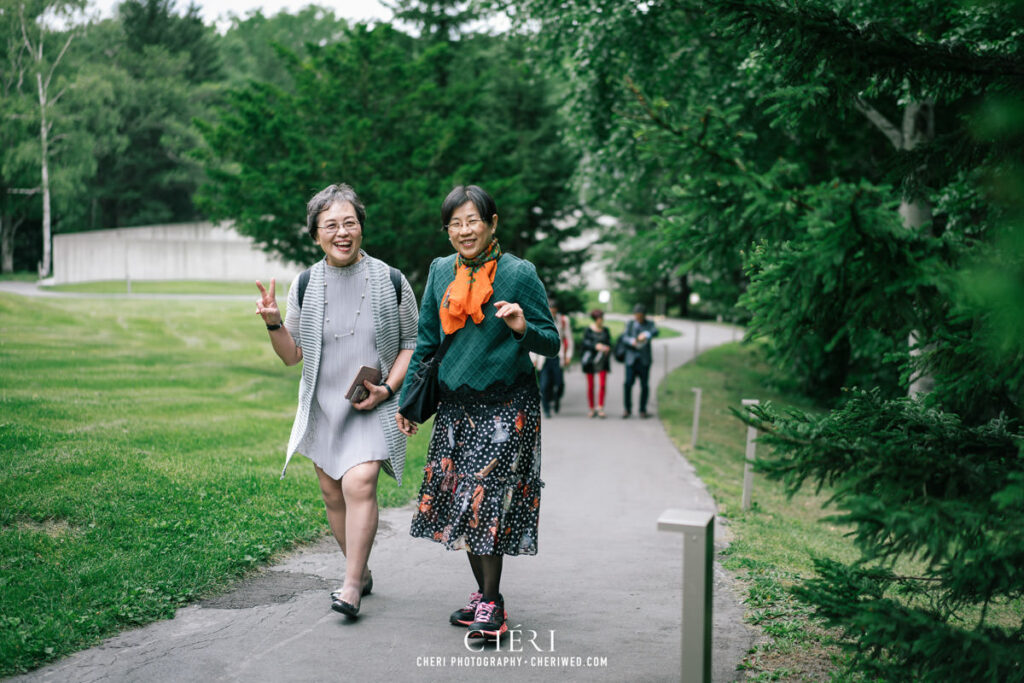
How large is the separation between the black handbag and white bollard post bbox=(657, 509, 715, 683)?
188cm

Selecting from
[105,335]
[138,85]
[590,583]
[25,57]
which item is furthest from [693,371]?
[138,85]

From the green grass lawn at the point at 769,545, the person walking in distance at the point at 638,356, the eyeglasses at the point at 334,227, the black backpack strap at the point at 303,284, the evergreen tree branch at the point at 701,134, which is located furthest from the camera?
the person walking in distance at the point at 638,356

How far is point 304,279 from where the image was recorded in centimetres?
498

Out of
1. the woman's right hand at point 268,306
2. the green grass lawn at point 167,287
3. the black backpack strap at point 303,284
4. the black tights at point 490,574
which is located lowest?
the black tights at point 490,574

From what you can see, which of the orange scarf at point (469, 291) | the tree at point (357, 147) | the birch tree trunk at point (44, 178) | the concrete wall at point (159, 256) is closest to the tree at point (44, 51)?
the birch tree trunk at point (44, 178)

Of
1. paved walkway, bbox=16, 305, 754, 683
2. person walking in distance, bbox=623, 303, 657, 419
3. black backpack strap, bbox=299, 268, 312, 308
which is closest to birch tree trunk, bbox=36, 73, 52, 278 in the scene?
person walking in distance, bbox=623, 303, 657, 419

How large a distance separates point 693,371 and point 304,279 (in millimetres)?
23124

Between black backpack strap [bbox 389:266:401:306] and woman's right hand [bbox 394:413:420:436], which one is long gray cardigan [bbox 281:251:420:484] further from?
woman's right hand [bbox 394:413:420:436]

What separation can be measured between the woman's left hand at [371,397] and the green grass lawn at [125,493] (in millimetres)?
1382

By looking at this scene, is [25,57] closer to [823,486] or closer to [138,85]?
[823,486]

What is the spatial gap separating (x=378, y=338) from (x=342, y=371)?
0.26m

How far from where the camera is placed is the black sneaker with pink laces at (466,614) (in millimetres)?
4531

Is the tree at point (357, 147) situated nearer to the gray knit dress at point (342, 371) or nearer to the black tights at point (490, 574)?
the gray knit dress at point (342, 371)

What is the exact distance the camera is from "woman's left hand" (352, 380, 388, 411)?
4.74 m
